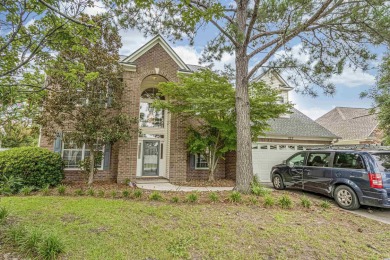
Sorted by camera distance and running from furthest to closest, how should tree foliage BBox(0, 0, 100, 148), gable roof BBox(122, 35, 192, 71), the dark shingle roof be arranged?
the dark shingle roof → gable roof BBox(122, 35, 192, 71) → tree foliage BBox(0, 0, 100, 148)

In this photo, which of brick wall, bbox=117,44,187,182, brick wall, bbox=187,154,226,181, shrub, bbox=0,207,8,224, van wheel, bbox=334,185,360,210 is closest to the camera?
shrub, bbox=0,207,8,224

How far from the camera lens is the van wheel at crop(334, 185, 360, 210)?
648cm

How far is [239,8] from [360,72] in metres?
5.06

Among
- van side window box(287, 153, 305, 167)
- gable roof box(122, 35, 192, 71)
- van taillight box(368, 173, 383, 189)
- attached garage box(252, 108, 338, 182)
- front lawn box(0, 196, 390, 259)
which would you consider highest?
gable roof box(122, 35, 192, 71)

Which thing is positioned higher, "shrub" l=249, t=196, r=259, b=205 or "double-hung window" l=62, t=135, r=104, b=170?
"double-hung window" l=62, t=135, r=104, b=170

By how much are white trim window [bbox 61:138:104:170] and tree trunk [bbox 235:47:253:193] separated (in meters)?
6.61

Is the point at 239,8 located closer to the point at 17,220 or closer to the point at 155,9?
the point at 155,9

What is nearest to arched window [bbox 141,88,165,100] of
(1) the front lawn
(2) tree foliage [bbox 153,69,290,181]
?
(2) tree foliage [bbox 153,69,290,181]

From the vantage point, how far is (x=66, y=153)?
10047 mm

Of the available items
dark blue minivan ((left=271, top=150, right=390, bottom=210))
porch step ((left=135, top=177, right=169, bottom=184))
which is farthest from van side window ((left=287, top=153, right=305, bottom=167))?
porch step ((left=135, top=177, right=169, bottom=184))

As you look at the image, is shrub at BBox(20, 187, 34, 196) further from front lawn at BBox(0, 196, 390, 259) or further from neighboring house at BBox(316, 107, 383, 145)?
neighboring house at BBox(316, 107, 383, 145)

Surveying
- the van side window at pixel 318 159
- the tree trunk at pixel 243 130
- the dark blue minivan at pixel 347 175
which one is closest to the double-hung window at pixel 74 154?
the tree trunk at pixel 243 130

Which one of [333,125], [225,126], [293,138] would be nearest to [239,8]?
[225,126]

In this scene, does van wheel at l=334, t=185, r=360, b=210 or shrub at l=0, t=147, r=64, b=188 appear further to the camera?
shrub at l=0, t=147, r=64, b=188
